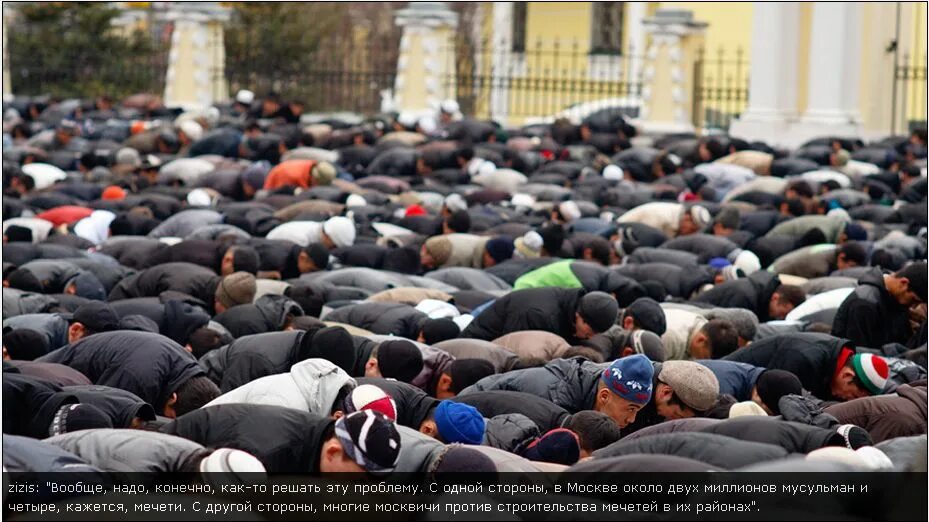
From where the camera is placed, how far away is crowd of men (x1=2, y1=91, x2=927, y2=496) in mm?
7336

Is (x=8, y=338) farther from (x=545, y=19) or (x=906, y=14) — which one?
(x=545, y=19)

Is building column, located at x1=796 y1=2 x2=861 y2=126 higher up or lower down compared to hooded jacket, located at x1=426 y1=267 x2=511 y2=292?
higher up

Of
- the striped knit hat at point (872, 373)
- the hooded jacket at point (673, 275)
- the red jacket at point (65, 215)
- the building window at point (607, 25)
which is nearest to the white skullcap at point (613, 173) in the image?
the red jacket at point (65, 215)

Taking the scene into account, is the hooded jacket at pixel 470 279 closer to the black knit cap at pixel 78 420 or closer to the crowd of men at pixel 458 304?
the crowd of men at pixel 458 304

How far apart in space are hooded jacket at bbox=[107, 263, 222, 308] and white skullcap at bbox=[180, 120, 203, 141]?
32.7 ft

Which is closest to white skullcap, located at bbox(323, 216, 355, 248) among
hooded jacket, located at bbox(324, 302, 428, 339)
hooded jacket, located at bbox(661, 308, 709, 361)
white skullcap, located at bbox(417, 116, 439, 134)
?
hooded jacket, located at bbox(324, 302, 428, 339)

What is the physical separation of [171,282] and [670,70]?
50.3 feet

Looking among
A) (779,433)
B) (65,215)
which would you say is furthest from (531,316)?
(65,215)

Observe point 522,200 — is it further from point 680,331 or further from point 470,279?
point 680,331

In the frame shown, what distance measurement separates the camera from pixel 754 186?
731 inches

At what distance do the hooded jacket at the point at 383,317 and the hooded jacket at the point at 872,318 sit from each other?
2.44m

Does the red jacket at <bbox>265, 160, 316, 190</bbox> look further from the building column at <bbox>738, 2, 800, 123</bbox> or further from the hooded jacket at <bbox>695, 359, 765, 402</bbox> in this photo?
the hooded jacket at <bbox>695, 359, 765, 402</bbox>

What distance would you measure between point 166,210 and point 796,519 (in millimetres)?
11161

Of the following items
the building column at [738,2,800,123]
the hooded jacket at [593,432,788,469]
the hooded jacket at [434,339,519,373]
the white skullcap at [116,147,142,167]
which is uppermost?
the building column at [738,2,800,123]
